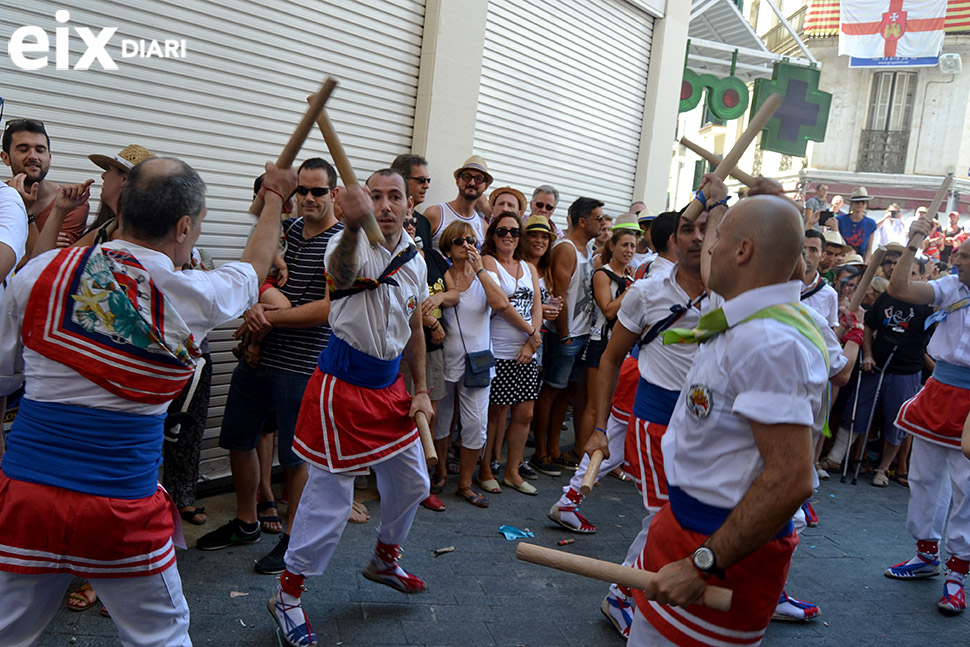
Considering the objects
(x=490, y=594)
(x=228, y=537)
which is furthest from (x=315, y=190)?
(x=490, y=594)

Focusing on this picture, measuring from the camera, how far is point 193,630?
3.62m

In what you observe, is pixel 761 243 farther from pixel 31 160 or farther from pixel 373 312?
pixel 31 160

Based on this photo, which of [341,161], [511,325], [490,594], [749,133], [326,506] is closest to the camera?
[341,161]

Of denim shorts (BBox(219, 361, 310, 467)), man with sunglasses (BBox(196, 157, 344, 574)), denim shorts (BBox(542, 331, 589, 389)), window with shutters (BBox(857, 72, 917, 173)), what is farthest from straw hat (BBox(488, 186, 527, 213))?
window with shutters (BBox(857, 72, 917, 173))

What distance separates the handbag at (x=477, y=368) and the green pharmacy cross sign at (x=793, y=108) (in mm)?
9324

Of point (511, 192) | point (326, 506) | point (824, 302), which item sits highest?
point (511, 192)

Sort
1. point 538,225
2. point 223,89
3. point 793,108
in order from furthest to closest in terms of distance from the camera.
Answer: point 793,108
point 538,225
point 223,89

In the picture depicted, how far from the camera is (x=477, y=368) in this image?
5.76 m

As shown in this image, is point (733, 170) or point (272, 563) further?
point (272, 563)

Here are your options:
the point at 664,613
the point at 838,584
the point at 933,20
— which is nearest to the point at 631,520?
the point at 838,584

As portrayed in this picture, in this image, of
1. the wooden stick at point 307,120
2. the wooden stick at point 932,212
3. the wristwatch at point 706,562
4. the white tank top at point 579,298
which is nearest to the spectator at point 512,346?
the white tank top at point 579,298

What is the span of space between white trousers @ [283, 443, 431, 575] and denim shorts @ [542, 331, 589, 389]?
3062 mm

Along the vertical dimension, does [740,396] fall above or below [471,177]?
below

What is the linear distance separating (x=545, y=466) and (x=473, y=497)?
122 cm
